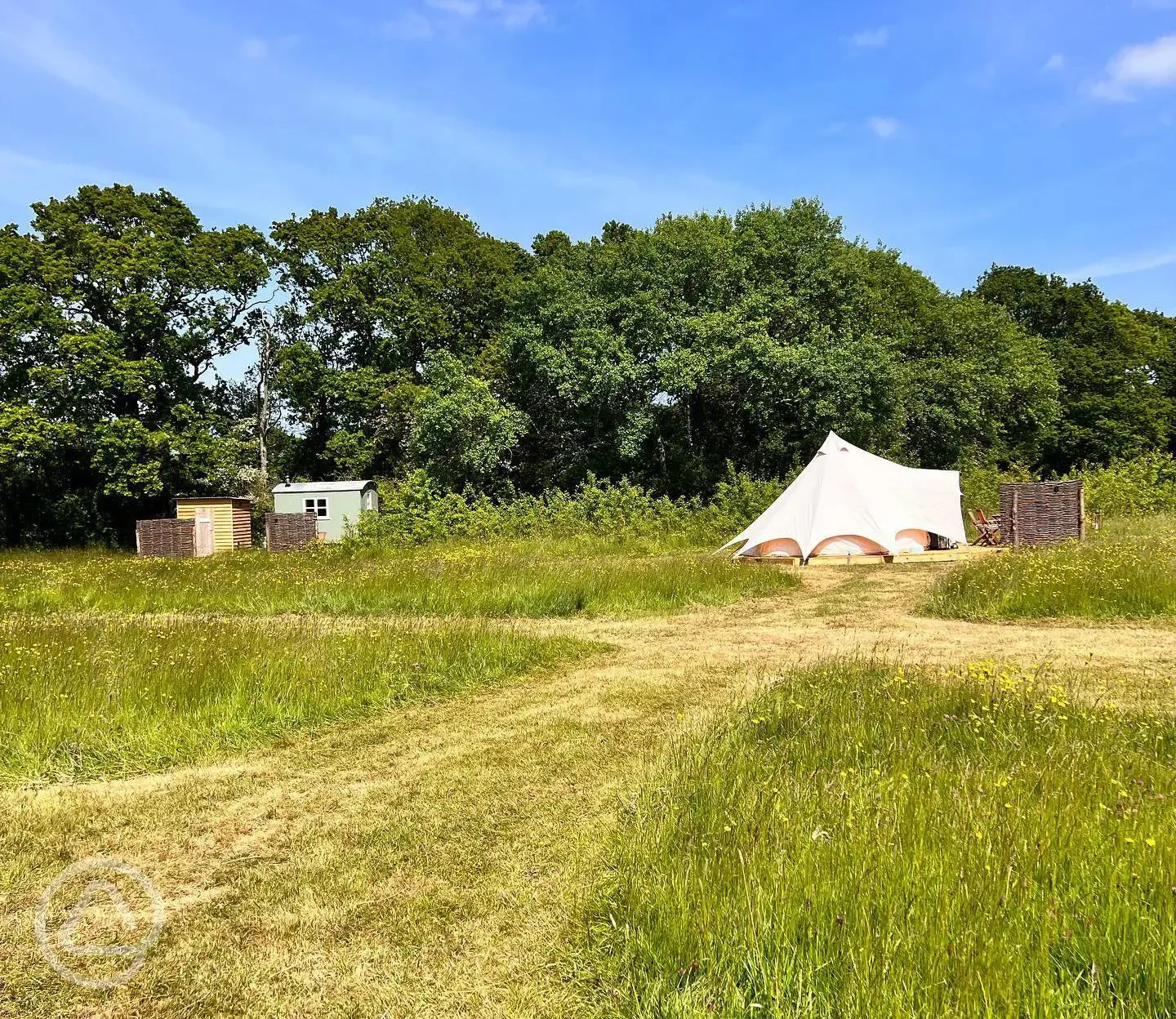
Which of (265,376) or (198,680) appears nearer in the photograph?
(198,680)

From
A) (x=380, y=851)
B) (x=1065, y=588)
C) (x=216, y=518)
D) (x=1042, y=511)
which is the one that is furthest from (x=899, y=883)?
(x=216, y=518)

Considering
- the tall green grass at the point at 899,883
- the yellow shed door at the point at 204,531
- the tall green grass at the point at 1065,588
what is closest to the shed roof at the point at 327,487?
the yellow shed door at the point at 204,531

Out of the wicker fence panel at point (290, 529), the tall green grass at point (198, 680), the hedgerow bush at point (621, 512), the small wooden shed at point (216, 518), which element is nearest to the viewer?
the tall green grass at point (198, 680)

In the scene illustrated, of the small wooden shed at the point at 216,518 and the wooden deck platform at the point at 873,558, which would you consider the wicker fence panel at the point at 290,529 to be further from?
the wooden deck platform at the point at 873,558

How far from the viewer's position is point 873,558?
59.8ft

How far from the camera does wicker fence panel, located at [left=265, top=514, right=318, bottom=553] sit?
2819 centimetres

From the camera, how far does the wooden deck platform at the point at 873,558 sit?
685 inches

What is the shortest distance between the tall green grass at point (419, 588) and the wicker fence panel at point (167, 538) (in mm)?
12142

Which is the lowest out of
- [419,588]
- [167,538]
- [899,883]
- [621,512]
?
[899,883]

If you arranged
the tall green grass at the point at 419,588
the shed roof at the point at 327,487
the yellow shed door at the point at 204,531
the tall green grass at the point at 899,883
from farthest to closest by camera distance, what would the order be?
1. the shed roof at the point at 327,487
2. the yellow shed door at the point at 204,531
3. the tall green grass at the point at 419,588
4. the tall green grass at the point at 899,883

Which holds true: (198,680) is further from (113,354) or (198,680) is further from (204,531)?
(113,354)

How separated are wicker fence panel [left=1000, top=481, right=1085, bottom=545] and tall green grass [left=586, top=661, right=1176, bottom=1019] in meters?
15.9

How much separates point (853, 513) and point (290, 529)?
19902 mm

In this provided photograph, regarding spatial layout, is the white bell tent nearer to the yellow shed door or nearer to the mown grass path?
the mown grass path
